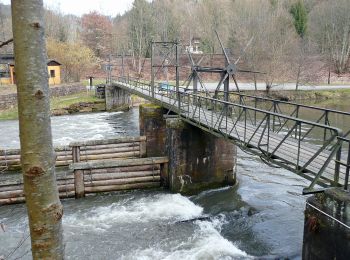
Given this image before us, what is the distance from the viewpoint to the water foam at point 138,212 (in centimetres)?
1228

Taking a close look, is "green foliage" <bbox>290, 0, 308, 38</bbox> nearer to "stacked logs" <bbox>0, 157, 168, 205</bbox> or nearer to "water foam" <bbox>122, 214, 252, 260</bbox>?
"stacked logs" <bbox>0, 157, 168, 205</bbox>

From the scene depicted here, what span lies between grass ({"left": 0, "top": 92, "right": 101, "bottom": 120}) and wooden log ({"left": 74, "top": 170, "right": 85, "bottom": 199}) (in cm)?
2089

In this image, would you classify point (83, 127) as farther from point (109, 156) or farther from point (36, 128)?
point (36, 128)

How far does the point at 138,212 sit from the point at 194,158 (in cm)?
334

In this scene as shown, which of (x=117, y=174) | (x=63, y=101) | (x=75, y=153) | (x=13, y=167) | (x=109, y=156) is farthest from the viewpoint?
(x=63, y=101)

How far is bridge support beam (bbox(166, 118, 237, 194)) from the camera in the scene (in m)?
14.7

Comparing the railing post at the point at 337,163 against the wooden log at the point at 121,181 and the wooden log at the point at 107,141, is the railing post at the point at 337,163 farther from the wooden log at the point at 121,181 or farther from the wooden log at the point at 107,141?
the wooden log at the point at 107,141

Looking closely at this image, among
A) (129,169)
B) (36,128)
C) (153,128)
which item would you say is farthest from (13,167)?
(36,128)

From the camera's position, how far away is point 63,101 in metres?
39.0

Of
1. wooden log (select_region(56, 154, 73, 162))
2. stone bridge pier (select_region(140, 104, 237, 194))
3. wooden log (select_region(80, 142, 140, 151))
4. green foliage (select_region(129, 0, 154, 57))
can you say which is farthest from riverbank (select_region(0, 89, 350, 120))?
green foliage (select_region(129, 0, 154, 57))

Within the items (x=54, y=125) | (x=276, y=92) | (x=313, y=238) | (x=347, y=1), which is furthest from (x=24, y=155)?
(x=347, y=1)

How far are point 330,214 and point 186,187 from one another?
8755mm

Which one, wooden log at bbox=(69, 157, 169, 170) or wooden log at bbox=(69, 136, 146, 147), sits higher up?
wooden log at bbox=(69, 136, 146, 147)

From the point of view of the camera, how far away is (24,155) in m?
1.75
